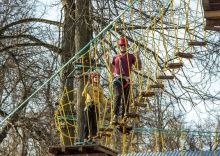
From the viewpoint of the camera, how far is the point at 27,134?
15.7 meters

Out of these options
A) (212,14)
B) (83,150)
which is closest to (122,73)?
(83,150)

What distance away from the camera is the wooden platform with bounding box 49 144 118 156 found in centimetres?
980

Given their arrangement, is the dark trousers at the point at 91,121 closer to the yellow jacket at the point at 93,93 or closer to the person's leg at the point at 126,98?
the yellow jacket at the point at 93,93

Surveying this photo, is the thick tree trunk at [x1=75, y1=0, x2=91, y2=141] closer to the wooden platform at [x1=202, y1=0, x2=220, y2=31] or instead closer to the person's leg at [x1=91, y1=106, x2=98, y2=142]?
the person's leg at [x1=91, y1=106, x2=98, y2=142]

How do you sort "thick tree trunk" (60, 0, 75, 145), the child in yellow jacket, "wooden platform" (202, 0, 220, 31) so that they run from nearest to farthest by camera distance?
1. "wooden platform" (202, 0, 220, 31)
2. the child in yellow jacket
3. "thick tree trunk" (60, 0, 75, 145)

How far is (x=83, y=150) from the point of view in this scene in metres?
10.0

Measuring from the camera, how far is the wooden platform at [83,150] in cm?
980

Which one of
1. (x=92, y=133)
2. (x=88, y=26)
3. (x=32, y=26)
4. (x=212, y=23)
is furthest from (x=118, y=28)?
(x=212, y=23)

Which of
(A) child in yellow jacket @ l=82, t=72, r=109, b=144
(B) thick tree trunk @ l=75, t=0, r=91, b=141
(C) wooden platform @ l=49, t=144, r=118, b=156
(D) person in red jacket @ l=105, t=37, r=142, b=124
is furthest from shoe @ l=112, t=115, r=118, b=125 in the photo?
(B) thick tree trunk @ l=75, t=0, r=91, b=141

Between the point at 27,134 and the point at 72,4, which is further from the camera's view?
the point at 27,134

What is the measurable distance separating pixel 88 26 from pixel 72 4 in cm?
66

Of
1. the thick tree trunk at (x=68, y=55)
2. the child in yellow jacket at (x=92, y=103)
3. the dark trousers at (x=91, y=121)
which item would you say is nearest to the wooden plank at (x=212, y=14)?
the child in yellow jacket at (x=92, y=103)

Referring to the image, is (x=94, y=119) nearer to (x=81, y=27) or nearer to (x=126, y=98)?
(x=126, y=98)

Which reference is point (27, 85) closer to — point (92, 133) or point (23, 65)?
point (23, 65)
